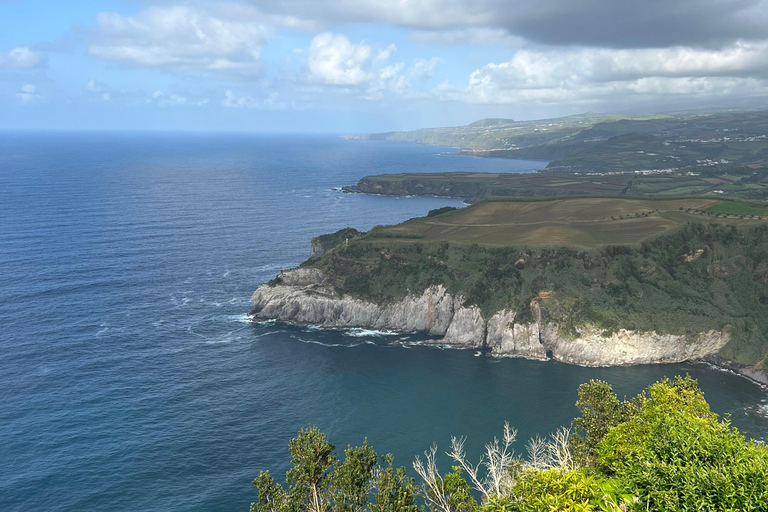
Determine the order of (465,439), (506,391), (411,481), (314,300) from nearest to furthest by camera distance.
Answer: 1. (411,481)
2. (465,439)
3. (506,391)
4. (314,300)

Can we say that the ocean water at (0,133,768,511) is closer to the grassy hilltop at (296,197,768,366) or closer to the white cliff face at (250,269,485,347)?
the white cliff face at (250,269,485,347)

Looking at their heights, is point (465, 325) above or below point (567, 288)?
below

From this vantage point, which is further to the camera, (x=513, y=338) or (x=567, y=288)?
(x=567, y=288)

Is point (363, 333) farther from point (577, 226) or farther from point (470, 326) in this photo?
point (577, 226)

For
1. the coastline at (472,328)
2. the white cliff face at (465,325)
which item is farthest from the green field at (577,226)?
the coastline at (472,328)

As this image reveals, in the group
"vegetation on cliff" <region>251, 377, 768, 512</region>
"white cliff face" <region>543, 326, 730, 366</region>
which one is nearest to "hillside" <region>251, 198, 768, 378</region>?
"white cliff face" <region>543, 326, 730, 366</region>

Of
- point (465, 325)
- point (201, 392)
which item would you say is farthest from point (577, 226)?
point (201, 392)

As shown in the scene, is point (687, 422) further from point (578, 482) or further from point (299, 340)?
point (299, 340)

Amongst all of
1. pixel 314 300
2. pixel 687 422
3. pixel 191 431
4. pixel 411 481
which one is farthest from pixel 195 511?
pixel 314 300
